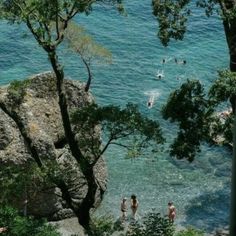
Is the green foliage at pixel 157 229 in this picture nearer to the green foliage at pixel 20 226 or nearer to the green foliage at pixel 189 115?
the green foliage at pixel 20 226

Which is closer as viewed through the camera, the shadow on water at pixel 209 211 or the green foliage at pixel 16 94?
the green foliage at pixel 16 94

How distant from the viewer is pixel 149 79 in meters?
46.4

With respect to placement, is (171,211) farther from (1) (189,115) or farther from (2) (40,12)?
(2) (40,12)

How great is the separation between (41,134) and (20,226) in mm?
12639

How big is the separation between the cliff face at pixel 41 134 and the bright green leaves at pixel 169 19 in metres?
6.69

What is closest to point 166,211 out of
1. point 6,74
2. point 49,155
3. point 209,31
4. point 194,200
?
point 194,200

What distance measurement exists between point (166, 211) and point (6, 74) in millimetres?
20817

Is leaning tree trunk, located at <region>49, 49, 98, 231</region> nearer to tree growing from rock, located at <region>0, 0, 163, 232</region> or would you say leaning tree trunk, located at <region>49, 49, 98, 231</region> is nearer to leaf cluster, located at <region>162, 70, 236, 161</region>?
tree growing from rock, located at <region>0, 0, 163, 232</region>

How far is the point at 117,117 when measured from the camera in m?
19.0

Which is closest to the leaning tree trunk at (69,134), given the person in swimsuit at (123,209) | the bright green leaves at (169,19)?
the bright green leaves at (169,19)

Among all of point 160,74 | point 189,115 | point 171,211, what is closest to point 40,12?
point 189,115

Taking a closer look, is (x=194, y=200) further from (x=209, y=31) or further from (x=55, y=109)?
(x=209, y=31)

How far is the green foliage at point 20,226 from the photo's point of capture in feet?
49.1

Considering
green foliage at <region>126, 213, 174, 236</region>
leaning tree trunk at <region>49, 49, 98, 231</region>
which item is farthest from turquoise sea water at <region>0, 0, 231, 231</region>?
green foliage at <region>126, 213, 174, 236</region>
